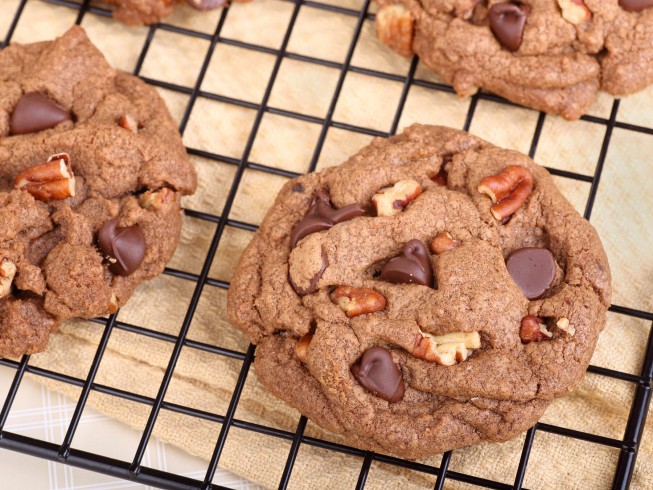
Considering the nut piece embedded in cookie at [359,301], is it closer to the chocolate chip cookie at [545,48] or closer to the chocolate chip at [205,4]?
the chocolate chip cookie at [545,48]

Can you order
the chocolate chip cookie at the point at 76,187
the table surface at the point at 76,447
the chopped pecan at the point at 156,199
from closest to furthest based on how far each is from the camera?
the chocolate chip cookie at the point at 76,187 → the chopped pecan at the point at 156,199 → the table surface at the point at 76,447

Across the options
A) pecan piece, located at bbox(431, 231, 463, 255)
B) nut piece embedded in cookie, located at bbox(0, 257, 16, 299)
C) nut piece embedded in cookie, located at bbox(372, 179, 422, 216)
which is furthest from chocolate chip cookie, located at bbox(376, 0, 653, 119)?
nut piece embedded in cookie, located at bbox(0, 257, 16, 299)

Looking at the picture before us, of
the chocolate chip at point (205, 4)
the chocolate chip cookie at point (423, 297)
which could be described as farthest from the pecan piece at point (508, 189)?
the chocolate chip at point (205, 4)

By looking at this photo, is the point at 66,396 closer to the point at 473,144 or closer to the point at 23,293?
the point at 23,293

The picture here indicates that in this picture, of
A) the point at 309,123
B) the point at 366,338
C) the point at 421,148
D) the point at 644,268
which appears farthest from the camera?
the point at 309,123

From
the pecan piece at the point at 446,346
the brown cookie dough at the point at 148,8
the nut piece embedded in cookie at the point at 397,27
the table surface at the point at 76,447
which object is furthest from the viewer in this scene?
the brown cookie dough at the point at 148,8

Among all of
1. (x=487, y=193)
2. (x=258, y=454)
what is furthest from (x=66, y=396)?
(x=487, y=193)
